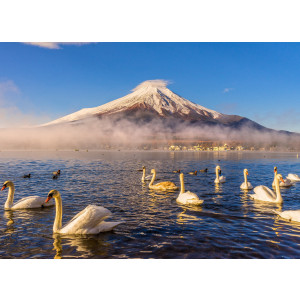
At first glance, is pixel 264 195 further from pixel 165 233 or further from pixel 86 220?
pixel 86 220

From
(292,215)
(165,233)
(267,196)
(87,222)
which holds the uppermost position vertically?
(87,222)

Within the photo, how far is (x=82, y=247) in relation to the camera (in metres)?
9.12

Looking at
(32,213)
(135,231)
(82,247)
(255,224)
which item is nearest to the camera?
(82,247)

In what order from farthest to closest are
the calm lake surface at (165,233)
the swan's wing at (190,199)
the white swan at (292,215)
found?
the swan's wing at (190,199)
the white swan at (292,215)
the calm lake surface at (165,233)

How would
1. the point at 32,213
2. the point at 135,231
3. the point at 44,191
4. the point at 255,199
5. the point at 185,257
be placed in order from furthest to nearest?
1. the point at 44,191
2. the point at 255,199
3. the point at 32,213
4. the point at 135,231
5. the point at 185,257

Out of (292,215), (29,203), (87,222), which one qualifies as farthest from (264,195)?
(29,203)

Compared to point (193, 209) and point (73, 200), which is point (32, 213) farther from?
point (193, 209)

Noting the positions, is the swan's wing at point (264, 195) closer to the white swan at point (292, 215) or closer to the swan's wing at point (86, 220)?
the white swan at point (292, 215)

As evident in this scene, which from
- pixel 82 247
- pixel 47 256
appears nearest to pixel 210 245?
pixel 82 247

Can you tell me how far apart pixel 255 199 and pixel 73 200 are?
40.0 ft

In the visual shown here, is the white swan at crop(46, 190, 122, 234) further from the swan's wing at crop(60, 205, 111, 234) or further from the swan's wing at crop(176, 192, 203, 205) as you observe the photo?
the swan's wing at crop(176, 192, 203, 205)

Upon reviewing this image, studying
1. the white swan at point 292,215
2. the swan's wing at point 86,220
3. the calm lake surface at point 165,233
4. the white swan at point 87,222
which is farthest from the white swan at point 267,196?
the swan's wing at point 86,220

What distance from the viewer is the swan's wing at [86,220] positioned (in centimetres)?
993

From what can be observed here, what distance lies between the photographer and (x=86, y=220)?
995 cm
